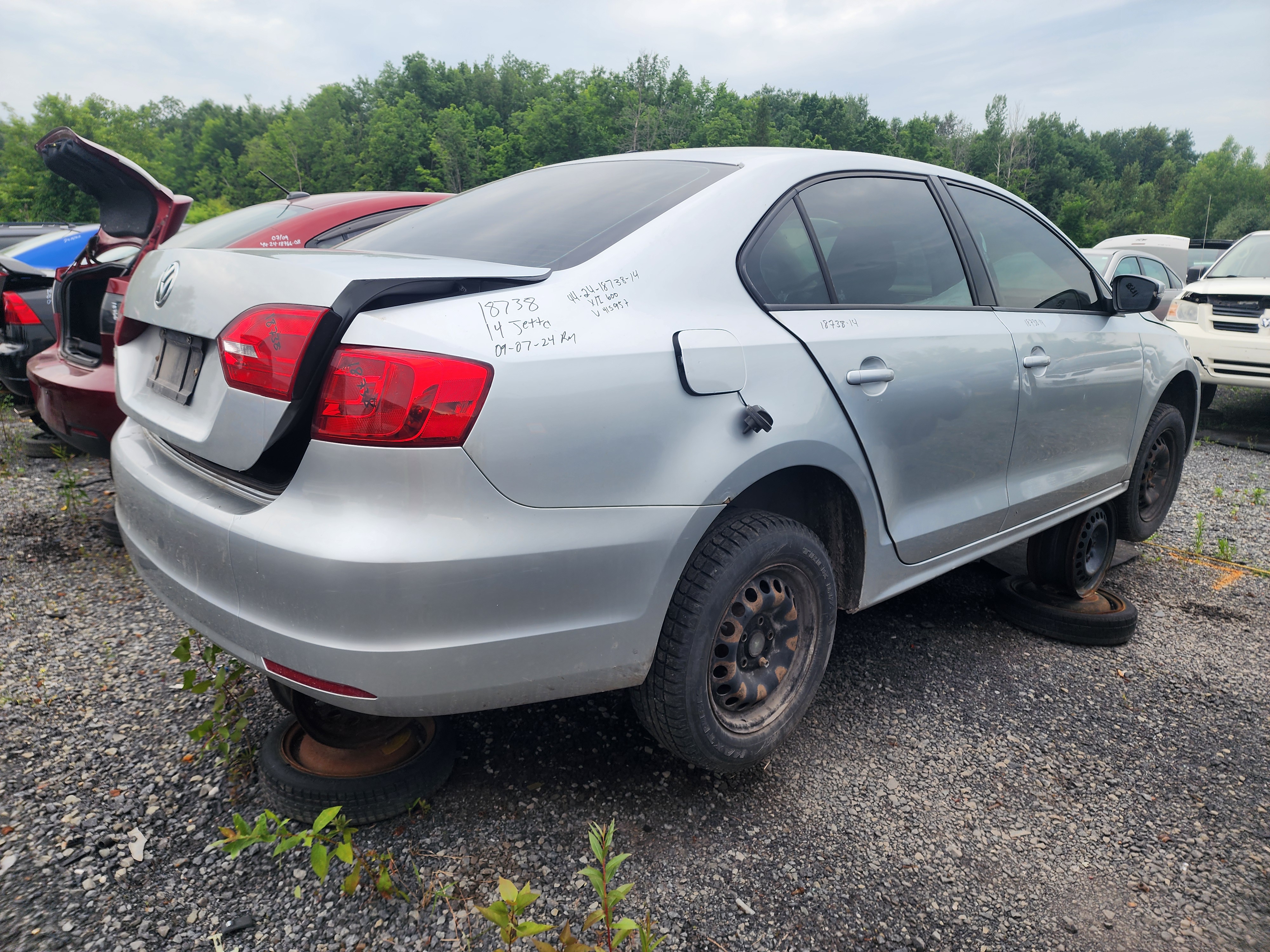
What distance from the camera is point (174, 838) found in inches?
79.4

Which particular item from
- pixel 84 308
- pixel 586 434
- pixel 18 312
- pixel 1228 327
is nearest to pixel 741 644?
pixel 586 434

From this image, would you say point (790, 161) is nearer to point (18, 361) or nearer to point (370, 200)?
point (370, 200)

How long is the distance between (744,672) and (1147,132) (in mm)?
137144

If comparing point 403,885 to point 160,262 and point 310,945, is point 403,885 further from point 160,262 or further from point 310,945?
point 160,262

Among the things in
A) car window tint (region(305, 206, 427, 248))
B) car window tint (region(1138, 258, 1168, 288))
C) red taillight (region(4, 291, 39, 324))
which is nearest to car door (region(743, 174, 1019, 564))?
car window tint (region(305, 206, 427, 248))

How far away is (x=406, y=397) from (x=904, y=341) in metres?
1.56

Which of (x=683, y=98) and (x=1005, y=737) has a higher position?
(x=683, y=98)

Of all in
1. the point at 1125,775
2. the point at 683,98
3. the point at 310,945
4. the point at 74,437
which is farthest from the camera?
the point at 683,98

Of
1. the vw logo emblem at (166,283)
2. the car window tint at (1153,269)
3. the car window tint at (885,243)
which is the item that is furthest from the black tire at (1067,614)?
the car window tint at (1153,269)

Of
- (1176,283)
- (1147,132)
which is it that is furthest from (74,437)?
(1147,132)

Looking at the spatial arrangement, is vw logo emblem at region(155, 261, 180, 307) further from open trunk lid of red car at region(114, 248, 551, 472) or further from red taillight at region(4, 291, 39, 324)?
red taillight at region(4, 291, 39, 324)

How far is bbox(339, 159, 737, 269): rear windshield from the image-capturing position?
2.04m

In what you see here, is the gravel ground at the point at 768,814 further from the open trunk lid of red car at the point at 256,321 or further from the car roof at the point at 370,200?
the car roof at the point at 370,200

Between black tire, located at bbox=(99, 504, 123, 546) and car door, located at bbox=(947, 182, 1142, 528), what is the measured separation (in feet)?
13.5
